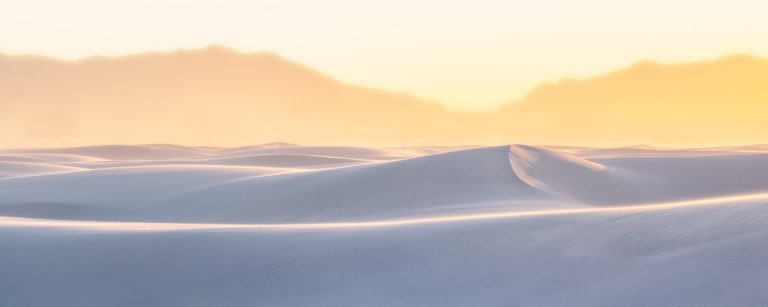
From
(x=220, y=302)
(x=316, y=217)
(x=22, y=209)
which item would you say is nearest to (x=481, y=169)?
(x=316, y=217)

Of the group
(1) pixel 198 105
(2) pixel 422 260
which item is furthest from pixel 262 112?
(2) pixel 422 260

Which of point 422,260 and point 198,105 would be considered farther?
point 198,105

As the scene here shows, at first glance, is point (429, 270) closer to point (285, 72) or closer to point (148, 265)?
point (148, 265)

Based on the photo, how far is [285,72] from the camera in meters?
152

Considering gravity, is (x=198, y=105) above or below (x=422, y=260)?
above

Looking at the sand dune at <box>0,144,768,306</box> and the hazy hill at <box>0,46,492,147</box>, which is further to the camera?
the hazy hill at <box>0,46,492,147</box>

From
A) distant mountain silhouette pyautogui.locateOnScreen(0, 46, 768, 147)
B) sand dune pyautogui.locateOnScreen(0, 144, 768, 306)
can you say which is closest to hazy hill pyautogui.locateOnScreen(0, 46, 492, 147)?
distant mountain silhouette pyautogui.locateOnScreen(0, 46, 768, 147)

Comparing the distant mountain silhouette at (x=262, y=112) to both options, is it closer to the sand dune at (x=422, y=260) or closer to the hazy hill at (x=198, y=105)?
the hazy hill at (x=198, y=105)

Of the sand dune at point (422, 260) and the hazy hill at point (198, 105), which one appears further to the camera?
the hazy hill at point (198, 105)

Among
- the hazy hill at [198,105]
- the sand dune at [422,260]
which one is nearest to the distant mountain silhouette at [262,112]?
the hazy hill at [198,105]

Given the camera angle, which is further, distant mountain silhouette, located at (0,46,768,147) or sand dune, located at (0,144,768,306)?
distant mountain silhouette, located at (0,46,768,147)

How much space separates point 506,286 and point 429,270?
0.41m

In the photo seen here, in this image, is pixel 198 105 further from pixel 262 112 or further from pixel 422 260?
pixel 422 260

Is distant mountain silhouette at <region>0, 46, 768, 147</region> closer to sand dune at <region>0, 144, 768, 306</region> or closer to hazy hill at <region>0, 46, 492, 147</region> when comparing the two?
hazy hill at <region>0, 46, 492, 147</region>
